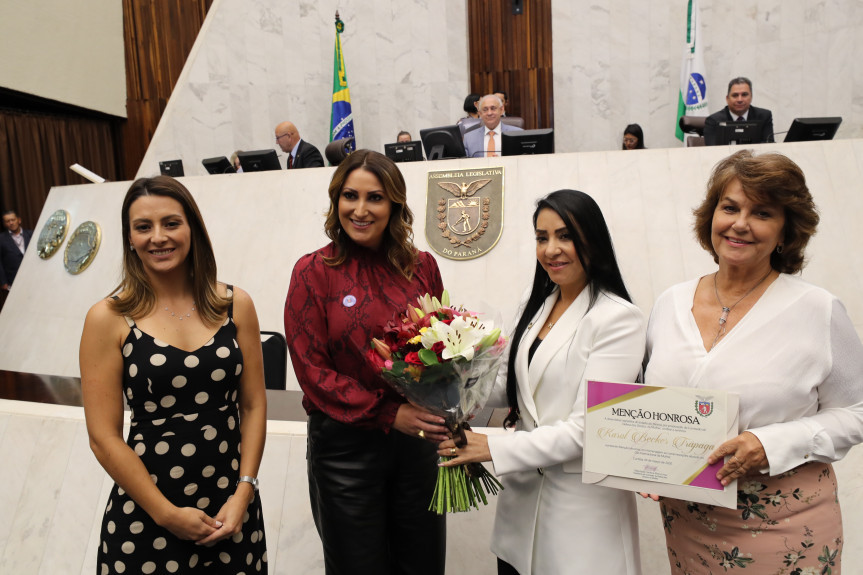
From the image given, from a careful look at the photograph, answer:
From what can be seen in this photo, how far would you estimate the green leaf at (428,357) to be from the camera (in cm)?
134

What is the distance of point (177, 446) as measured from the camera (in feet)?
4.98

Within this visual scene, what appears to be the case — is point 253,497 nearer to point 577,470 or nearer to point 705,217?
point 577,470

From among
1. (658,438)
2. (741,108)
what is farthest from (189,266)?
(741,108)

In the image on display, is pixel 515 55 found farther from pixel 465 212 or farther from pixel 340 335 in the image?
pixel 340 335

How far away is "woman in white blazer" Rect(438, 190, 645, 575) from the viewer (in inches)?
55.6

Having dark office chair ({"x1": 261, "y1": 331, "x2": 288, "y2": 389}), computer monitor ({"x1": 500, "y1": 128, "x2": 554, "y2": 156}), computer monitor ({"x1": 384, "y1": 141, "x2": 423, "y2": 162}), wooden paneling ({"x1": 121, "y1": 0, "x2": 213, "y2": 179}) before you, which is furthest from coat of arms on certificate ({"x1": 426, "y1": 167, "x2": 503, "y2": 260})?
wooden paneling ({"x1": 121, "y1": 0, "x2": 213, "y2": 179})

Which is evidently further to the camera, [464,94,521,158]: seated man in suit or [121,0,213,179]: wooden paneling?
[121,0,213,179]: wooden paneling

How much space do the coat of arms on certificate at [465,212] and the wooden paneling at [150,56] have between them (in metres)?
7.12

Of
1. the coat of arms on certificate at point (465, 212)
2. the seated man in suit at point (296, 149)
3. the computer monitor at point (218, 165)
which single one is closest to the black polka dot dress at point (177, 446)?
the coat of arms on certificate at point (465, 212)

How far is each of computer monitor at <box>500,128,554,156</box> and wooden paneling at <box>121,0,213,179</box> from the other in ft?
23.2

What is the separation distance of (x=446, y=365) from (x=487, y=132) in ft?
16.5

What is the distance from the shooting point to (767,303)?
1.40 m

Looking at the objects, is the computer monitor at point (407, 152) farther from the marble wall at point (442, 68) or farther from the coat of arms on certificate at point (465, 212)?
the marble wall at point (442, 68)

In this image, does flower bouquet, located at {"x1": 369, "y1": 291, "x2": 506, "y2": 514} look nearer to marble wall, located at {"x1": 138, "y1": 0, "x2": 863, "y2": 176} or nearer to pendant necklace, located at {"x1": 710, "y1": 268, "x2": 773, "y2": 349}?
pendant necklace, located at {"x1": 710, "y1": 268, "x2": 773, "y2": 349}
